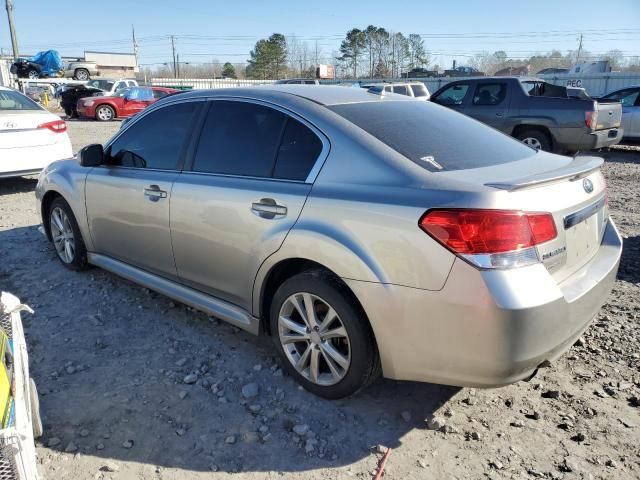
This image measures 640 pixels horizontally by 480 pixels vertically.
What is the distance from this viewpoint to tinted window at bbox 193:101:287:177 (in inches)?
120

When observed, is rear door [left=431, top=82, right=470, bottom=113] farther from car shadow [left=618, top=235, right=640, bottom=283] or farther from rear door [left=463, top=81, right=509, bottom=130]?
car shadow [left=618, top=235, right=640, bottom=283]

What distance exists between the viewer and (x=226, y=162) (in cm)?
326

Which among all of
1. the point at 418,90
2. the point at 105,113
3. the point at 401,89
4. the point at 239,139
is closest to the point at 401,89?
the point at 401,89

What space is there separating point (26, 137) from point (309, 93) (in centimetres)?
611

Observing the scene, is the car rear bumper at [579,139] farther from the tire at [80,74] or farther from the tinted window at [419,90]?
the tire at [80,74]

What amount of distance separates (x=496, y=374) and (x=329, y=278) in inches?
36.0

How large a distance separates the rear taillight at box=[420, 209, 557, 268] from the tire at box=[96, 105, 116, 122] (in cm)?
2335

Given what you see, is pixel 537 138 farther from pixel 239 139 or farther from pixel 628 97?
pixel 239 139

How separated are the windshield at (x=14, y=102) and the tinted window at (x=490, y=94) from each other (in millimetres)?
8314

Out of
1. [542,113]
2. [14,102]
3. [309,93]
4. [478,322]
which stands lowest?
[478,322]

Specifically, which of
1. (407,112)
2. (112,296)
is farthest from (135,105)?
(407,112)

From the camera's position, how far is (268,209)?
2875 mm

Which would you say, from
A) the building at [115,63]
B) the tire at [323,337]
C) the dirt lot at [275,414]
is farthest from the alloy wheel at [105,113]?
the building at [115,63]

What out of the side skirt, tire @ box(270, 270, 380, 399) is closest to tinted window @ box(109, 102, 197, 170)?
the side skirt
